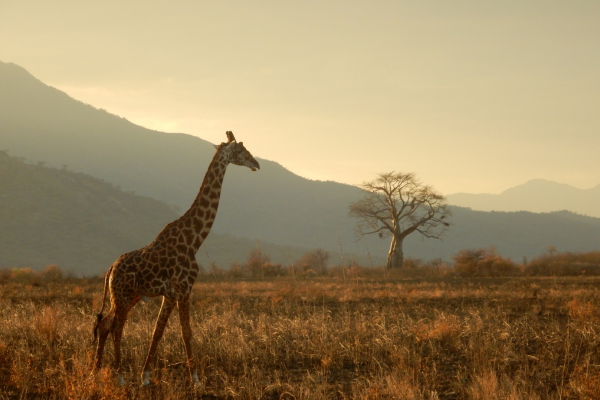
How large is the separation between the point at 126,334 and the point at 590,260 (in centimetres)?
4309

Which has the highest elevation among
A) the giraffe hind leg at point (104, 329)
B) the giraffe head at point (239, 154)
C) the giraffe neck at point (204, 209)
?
the giraffe head at point (239, 154)

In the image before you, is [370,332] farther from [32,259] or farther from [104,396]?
[32,259]

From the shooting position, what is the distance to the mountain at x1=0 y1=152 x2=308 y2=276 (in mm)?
72562

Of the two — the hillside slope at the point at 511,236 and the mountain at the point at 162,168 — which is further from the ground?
the mountain at the point at 162,168

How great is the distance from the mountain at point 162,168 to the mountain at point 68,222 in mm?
40331

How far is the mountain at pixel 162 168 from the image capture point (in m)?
146

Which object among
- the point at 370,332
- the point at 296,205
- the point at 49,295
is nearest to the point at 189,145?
the point at 296,205

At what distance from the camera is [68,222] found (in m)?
79.8

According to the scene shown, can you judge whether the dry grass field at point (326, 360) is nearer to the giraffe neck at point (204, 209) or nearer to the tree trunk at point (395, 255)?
the giraffe neck at point (204, 209)

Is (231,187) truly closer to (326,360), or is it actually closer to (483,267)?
(483,267)

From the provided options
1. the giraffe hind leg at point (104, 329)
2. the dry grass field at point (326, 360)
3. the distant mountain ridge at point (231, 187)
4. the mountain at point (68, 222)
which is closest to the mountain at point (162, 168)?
the distant mountain ridge at point (231, 187)

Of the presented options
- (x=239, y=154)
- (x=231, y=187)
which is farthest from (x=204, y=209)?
(x=231, y=187)

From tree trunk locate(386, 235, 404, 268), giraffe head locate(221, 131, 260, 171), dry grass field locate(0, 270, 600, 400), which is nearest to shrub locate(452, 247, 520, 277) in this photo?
tree trunk locate(386, 235, 404, 268)

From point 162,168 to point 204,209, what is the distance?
170 metres
